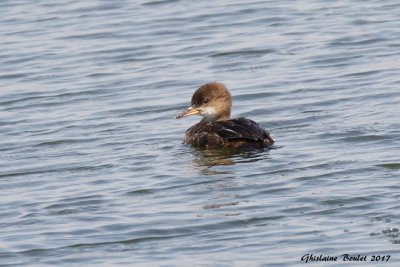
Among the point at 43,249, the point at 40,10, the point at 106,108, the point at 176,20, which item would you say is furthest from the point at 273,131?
the point at 40,10

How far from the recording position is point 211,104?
1327cm

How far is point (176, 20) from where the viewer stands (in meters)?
19.8

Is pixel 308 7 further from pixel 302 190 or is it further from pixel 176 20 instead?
pixel 302 190

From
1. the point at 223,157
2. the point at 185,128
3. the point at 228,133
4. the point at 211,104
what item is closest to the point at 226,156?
the point at 223,157

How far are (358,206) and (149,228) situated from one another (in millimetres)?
1520

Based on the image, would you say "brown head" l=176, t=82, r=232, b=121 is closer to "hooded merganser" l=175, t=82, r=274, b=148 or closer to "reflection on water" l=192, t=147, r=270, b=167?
"hooded merganser" l=175, t=82, r=274, b=148

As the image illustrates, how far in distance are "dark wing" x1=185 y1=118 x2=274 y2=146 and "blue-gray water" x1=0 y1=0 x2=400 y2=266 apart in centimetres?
14

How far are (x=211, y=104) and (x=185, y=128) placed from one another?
670 millimetres

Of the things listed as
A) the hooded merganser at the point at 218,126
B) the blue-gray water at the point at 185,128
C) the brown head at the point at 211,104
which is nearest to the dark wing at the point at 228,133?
the hooded merganser at the point at 218,126

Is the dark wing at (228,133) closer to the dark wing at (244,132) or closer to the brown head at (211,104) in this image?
the dark wing at (244,132)

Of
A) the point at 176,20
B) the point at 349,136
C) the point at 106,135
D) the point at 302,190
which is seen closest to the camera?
the point at 302,190

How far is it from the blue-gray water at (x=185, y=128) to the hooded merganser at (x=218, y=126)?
160mm

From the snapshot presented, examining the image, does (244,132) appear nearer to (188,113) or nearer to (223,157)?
(223,157)

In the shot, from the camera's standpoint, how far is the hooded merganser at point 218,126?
39.9 ft
